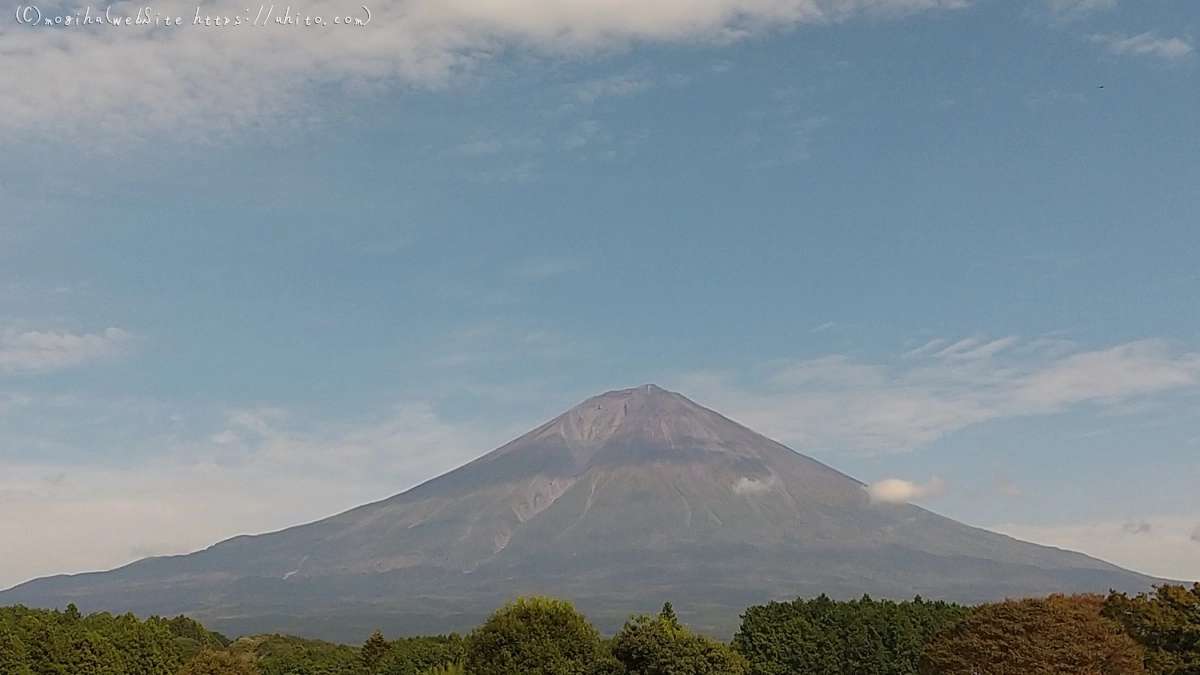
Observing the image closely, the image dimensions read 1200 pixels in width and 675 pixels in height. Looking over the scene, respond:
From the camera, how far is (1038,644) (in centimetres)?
4041

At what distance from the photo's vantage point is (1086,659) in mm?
39594

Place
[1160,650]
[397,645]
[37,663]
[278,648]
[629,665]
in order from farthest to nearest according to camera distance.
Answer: [278,648], [397,645], [37,663], [1160,650], [629,665]

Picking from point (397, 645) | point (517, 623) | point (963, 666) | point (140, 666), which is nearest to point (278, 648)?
point (397, 645)

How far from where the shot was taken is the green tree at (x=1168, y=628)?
4088cm

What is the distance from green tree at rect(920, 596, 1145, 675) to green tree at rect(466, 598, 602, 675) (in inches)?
510

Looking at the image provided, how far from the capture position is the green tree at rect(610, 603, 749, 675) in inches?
1382

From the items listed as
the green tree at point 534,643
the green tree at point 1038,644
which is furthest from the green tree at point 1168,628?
the green tree at point 534,643

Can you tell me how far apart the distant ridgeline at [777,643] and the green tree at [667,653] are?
43 millimetres

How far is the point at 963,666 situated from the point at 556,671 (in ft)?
47.2

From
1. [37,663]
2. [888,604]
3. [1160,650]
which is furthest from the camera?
[888,604]

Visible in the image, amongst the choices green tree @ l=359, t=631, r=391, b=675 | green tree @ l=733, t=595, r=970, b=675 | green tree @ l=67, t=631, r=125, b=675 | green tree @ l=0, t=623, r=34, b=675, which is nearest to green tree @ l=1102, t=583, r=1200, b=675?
green tree @ l=733, t=595, r=970, b=675

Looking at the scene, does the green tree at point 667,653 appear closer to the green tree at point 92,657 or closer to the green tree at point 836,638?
the green tree at point 836,638

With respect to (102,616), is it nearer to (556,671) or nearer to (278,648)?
(556,671)

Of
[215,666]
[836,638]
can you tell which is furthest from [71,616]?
[836,638]
